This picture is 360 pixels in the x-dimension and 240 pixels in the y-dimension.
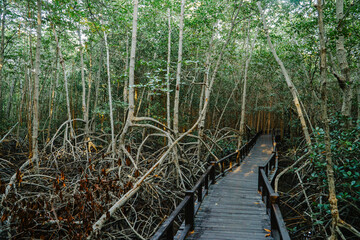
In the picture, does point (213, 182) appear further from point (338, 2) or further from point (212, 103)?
point (212, 103)

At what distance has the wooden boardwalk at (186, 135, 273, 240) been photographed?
3.91 m

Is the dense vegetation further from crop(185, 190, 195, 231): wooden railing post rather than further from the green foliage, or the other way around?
crop(185, 190, 195, 231): wooden railing post

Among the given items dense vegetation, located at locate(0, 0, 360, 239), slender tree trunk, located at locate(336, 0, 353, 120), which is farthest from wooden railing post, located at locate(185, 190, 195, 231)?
slender tree trunk, located at locate(336, 0, 353, 120)

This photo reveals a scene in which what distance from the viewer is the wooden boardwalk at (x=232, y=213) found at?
12.8 feet

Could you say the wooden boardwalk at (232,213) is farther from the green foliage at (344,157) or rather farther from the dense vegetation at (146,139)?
the green foliage at (344,157)

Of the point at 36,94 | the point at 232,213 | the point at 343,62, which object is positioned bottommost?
the point at 232,213

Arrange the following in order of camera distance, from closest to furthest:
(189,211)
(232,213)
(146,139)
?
(189,211) < (232,213) < (146,139)

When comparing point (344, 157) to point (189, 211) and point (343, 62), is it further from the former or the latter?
point (189, 211)

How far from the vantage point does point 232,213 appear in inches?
188

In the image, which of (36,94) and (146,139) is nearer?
(36,94)

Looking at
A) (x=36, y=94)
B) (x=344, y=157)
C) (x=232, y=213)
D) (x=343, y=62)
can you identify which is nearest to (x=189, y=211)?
(x=232, y=213)

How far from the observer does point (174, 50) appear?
1112cm

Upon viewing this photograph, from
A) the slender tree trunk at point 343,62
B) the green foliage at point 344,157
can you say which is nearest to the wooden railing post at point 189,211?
the green foliage at point 344,157

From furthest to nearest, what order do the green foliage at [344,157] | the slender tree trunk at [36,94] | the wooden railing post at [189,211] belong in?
1. the slender tree trunk at [36,94]
2. the green foliage at [344,157]
3. the wooden railing post at [189,211]
